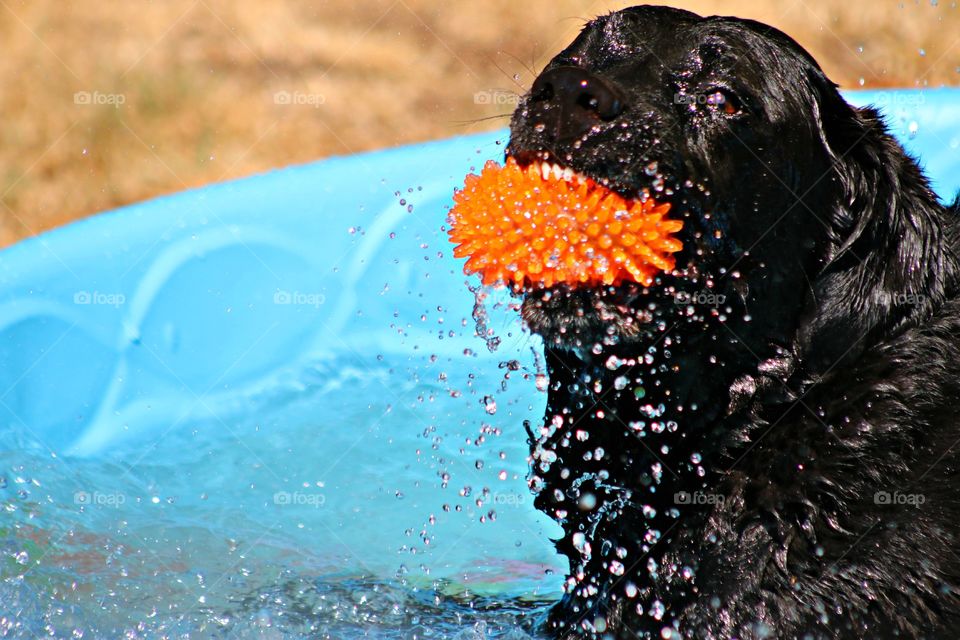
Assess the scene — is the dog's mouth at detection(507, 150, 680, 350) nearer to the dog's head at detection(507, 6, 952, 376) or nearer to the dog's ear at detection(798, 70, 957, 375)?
the dog's head at detection(507, 6, 952, 376)

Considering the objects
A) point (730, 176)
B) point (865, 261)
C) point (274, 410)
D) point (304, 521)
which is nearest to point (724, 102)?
point (730, 176)

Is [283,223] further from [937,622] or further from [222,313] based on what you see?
[937,622]

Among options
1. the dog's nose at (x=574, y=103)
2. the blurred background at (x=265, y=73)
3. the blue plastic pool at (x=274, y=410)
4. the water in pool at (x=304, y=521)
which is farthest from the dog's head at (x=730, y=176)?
the blurred background at (x=265, y=73)

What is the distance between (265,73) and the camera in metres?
8.45

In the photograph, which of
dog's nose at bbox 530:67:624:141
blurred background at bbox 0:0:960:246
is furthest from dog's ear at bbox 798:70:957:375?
blurred background at bbox 0:0:960:246

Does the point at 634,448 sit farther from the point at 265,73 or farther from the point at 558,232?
the point at 265,73

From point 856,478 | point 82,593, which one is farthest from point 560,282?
point 82,593

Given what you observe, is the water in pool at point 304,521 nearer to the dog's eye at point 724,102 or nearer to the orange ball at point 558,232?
the orange ball at point 558,232

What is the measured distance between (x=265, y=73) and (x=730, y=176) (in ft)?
21.5

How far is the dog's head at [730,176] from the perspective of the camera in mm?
2361

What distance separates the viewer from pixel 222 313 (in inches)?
201

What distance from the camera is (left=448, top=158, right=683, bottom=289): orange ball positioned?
2.23 meters

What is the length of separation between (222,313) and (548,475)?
106 inches

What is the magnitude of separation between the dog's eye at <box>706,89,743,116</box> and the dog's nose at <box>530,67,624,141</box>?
217 millimetres
